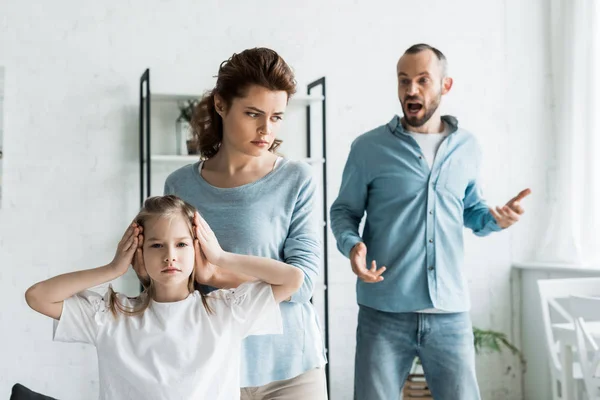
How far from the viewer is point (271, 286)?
1.51 metres

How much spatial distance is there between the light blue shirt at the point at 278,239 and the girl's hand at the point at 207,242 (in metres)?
0.10

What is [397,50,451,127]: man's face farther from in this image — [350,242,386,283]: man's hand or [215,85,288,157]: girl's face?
[215,85,288,157]: girl's face

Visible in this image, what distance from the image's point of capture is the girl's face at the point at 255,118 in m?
1.54

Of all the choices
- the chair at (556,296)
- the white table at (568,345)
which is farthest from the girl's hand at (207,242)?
the chair at (556,296)

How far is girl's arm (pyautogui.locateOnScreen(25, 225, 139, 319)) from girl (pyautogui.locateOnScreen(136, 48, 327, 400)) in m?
0.10

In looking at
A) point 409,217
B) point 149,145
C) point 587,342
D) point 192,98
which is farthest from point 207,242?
point 192,98

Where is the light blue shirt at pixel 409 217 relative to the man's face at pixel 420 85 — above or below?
Result: below

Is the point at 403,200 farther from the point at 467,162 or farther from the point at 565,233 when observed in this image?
the point at 565,233

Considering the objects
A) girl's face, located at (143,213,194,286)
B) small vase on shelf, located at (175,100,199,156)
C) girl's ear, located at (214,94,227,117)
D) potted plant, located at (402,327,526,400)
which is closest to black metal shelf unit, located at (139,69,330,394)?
small vase on shelf, located at (175,100,199,156)

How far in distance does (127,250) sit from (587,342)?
1.90 meters

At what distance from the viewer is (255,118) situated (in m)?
1.56

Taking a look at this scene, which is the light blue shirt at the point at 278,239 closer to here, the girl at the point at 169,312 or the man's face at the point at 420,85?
the girl at the point at 169,312

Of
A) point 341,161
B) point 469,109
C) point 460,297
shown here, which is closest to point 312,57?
point 341,161

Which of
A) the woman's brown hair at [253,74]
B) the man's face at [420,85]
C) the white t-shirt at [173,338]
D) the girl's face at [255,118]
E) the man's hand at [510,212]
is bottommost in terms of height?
the white t-shirt at [173,338]
